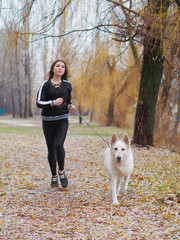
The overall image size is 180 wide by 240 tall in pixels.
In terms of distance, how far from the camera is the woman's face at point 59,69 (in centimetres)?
450

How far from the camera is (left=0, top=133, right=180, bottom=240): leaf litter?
3068mm

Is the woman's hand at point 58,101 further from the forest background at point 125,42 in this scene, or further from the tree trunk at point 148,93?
the tree trunk at point 148,93

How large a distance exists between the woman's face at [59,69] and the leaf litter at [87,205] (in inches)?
72.9

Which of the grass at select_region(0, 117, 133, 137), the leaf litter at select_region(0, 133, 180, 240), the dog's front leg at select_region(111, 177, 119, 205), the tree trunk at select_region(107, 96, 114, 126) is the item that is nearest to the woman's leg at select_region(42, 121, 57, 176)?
the leaf litter at select_region(0, 133, 180, 240)

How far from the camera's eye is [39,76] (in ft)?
140

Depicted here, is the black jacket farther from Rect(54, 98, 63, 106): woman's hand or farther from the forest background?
the forest background

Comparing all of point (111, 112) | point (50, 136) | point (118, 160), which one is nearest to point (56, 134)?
point (50, 136)

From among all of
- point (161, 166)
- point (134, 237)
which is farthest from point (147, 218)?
Answer: point (161, 166)

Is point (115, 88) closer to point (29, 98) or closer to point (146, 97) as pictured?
point (146, 97)

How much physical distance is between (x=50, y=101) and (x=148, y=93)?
4.88 metres

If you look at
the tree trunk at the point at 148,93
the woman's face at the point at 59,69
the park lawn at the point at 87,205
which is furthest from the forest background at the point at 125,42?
the park lawn at the point at 87,205

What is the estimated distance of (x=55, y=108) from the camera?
4.35 meters

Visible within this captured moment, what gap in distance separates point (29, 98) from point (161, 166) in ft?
107

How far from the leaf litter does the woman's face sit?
185cm
